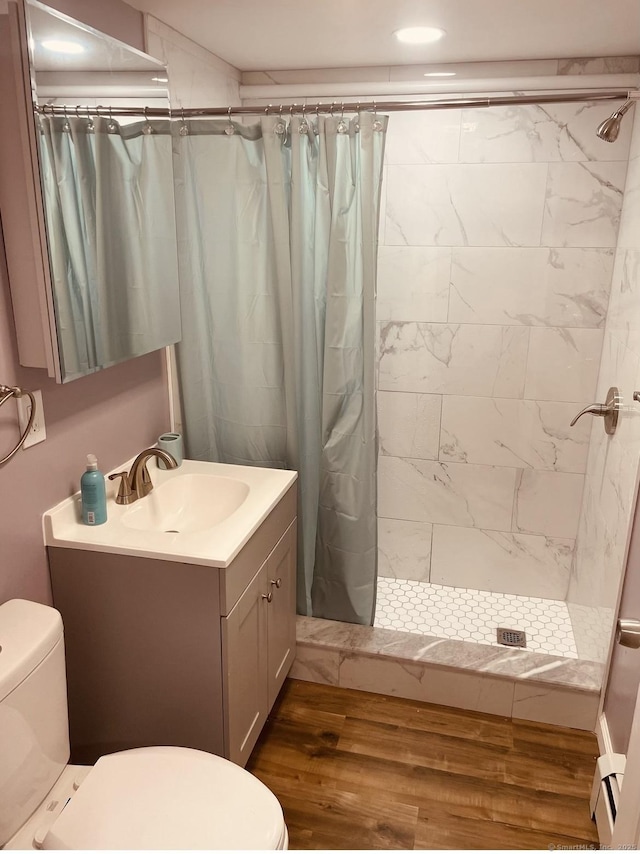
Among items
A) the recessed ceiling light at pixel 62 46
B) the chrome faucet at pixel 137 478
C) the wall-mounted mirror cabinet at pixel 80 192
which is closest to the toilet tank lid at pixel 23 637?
the chrome faucet at pixel 137 478

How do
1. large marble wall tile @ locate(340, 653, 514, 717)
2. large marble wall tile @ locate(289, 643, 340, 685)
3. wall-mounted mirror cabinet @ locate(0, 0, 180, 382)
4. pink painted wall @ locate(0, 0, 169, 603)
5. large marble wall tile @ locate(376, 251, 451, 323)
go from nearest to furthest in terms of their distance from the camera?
wall-mounted mirror cabinet @ locate(0, 0, 180, 382) < pink painted wall @ locate(0, 0, 169, 603) < large marble wall tile @ locate(340, 653, 514, 717) < large marble wall tile @ locate(289, 643, 340, 685) < large marble wall tile @ locate(376, 251, 451, 323)

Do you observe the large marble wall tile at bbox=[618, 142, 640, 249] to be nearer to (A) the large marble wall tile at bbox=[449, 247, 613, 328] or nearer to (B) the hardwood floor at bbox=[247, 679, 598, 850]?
(A) the large marble wall tile at bbox=[449, 247, 613, 328]

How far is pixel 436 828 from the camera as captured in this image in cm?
192

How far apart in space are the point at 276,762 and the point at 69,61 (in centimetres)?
210

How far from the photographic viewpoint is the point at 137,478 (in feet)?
6.66

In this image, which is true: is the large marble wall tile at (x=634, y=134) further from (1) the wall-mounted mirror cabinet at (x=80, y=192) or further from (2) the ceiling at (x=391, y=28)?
(1) the wall-mounted mirror cabinet at (x=80, y=192)

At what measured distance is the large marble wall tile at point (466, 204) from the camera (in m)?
2.57

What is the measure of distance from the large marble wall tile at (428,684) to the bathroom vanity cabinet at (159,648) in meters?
0.57

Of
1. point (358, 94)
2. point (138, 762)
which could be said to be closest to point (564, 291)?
point (358, 94)

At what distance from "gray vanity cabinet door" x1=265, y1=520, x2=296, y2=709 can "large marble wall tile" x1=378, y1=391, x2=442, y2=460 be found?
81cm

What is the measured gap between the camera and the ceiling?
6.07 ft

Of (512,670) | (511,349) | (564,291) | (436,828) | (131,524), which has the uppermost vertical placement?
(564,291)

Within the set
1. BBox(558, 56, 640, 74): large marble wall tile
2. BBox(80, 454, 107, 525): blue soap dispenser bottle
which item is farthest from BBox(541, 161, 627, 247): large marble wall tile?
BBox(80, 454, 107, 525): blue soap dispenser bottle

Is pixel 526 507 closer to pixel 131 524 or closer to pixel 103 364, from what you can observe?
pixel 131 524
